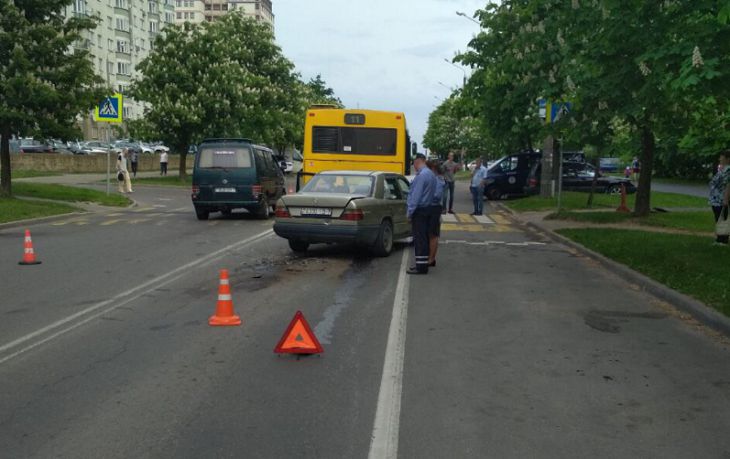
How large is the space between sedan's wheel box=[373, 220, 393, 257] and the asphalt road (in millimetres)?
1367

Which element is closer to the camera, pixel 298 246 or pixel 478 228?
pixel 298 246

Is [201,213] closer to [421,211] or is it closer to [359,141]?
[359,141]

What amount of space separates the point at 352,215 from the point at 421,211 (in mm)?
1446

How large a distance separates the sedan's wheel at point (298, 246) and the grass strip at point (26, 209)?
27.8 ft

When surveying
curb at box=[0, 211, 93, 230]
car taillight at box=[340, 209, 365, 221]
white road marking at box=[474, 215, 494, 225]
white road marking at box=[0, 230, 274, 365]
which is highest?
car taillight at box=[340, 209, 365, 221]

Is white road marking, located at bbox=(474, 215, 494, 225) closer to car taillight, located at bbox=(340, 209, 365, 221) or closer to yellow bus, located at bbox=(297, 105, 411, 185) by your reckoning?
yellow bus, located at bbox=(297, 105, 411, 185)

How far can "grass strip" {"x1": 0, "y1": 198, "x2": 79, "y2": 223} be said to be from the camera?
63.4 feet

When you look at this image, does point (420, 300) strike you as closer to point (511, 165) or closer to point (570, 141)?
point (570, 141)

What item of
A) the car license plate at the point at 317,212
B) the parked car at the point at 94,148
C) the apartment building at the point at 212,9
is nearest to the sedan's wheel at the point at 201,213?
the car license plate at the point at 317,212

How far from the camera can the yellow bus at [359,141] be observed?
21.3m

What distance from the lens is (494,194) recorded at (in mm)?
33625

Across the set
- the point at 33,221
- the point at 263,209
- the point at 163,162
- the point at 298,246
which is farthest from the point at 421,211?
the point at 163,162

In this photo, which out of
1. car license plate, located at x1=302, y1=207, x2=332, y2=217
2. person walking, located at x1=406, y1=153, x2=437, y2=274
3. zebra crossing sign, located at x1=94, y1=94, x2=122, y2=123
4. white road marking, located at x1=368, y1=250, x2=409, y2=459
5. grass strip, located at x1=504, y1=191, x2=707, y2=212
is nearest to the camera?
white road marking, located at x1=368, y1=250, x2=409, y2=459

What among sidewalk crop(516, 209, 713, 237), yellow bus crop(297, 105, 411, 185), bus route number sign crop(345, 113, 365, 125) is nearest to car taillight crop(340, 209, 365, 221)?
sidewalk crop(516, 209, 713, 237)
